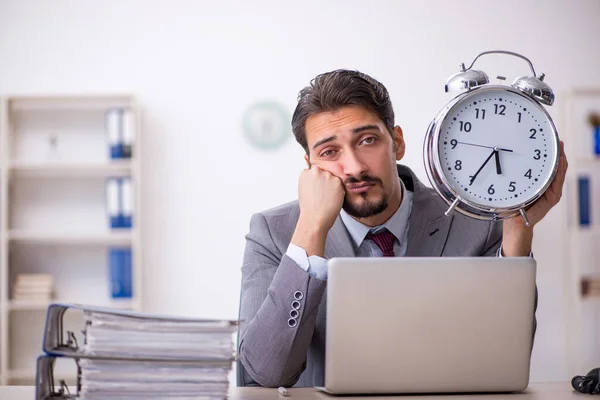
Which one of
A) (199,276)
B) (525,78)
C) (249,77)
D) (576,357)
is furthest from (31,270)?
(525,78)

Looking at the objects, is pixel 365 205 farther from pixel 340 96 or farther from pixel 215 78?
pixel 215 78

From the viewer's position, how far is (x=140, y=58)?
4809 mm

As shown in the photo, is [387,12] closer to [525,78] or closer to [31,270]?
[31,270]

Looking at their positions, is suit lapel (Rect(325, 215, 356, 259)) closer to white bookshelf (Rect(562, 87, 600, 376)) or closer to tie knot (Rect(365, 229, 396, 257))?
tie knot (Rect(365, 229, 396, 257))

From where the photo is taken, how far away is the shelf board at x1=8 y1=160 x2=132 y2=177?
439 centimetres

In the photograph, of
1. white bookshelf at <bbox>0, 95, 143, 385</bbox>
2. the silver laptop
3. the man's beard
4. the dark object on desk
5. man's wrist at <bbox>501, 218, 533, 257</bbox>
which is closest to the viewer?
the silver laptop

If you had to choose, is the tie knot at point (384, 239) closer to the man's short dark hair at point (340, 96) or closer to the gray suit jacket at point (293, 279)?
the gray suit jacket at point (293, 279)

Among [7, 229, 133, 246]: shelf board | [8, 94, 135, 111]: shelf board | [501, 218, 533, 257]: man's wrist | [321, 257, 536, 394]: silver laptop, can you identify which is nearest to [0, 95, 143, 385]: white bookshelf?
[8, 94, 135, 111]: shelf board

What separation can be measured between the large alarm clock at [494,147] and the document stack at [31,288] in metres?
3.46

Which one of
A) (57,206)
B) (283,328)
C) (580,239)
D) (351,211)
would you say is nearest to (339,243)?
(351,211)

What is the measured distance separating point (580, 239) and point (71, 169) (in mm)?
3211

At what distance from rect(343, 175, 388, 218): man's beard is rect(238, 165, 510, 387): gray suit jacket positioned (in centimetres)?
8

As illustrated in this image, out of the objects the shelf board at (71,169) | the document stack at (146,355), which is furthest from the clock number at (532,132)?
the shelf board at (71,169)

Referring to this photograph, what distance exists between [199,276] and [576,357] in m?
2.31
